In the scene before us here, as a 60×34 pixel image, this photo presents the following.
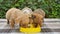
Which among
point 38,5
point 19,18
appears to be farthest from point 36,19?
point 38,5

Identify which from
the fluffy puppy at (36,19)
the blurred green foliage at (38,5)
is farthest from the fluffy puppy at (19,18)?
the blurred green foliage at (38,5)

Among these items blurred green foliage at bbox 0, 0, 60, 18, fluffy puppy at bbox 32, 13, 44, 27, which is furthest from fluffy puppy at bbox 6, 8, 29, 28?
blurred green foliage at bbox 0, 0, 60, 18

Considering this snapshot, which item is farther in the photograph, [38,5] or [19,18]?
[38,5]

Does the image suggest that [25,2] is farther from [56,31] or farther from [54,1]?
[56,31]

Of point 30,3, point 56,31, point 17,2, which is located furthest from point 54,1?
point 56,31

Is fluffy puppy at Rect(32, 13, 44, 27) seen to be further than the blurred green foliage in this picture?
No

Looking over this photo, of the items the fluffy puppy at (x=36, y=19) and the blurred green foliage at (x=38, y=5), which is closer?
the fluffy puppy at (x=36, y=19)

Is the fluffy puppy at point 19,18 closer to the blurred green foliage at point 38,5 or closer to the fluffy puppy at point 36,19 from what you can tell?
the fluffy puppy at point 36,19

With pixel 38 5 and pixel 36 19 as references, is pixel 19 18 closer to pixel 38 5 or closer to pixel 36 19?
pixel 36 19

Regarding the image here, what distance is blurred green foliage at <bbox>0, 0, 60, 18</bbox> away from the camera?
2.61 meters

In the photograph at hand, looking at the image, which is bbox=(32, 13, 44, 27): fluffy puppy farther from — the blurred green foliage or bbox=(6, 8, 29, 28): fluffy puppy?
the blurred green foliage

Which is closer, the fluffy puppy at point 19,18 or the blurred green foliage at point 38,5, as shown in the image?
the fluffy puppy at point 19,18

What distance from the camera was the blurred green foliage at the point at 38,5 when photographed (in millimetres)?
2611

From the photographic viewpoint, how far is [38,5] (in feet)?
8.66
